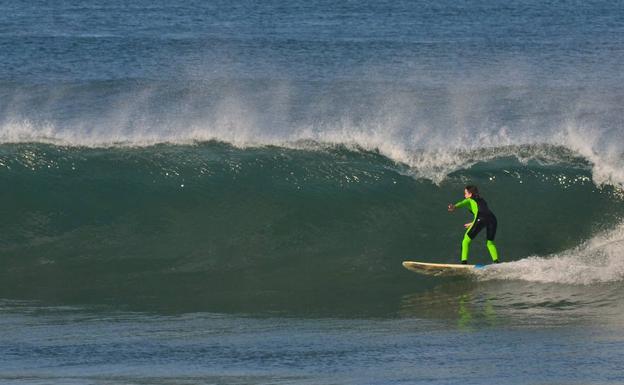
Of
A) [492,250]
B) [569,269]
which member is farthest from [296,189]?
[569,269]

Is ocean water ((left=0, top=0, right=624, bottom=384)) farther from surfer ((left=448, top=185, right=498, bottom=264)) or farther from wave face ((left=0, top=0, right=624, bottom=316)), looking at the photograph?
surfer ((left=448, top=185, right=498, bottom=264))

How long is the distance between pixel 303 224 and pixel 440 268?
273cm

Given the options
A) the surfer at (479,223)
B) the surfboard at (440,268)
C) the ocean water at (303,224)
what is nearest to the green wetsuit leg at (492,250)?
the surfer at (479,223)

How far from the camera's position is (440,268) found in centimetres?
1576

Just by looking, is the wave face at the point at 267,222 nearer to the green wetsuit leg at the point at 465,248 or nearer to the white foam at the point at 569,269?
the white foam at the point at 569,269

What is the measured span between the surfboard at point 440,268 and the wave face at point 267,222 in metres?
0.18

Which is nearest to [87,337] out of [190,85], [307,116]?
[307,116]

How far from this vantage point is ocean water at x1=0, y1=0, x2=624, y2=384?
40.2 feet

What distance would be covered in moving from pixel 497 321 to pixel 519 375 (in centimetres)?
253

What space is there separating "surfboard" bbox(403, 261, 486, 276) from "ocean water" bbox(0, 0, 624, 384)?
18 centimetres

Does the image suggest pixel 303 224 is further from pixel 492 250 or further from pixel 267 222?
pixel 492 250

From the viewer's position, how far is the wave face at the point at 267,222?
51.2 feet

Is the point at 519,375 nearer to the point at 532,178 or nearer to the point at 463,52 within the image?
the point at 532,178

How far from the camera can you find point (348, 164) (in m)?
19.2
